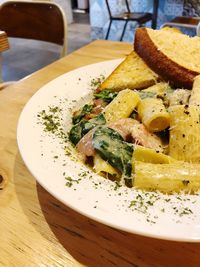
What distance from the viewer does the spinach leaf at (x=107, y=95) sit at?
889 mm

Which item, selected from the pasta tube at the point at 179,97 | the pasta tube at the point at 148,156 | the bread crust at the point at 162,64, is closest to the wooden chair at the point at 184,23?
the bread crust at the point at 162,64

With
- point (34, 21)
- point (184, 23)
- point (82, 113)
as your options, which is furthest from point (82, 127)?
point (184, 23)

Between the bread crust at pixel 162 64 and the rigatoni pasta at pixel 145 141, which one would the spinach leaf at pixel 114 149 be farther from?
the bread crust at pixel 162 64

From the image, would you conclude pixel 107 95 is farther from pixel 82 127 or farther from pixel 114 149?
pixel 114 149

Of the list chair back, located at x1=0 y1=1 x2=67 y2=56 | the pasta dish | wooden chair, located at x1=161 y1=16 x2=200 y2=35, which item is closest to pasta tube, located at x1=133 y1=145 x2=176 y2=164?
the pasta dish

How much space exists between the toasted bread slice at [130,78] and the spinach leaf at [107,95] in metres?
0.02

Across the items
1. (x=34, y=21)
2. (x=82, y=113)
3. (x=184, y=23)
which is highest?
(x=34, y=21)

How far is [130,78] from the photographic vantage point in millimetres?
966

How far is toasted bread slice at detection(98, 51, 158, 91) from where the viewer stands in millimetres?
951

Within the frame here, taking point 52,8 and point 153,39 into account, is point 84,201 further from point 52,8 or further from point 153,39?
point 52,8

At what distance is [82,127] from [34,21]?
1.11 m

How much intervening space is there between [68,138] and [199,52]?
1.87ft

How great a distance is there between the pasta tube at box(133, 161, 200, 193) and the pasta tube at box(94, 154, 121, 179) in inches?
2.0

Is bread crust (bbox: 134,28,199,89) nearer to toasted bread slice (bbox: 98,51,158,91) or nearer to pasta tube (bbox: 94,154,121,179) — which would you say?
toasted bread slice (bbox: 98,51,158,91)
